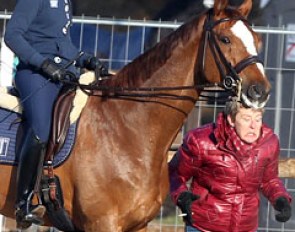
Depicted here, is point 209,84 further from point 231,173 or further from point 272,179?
point 272,179

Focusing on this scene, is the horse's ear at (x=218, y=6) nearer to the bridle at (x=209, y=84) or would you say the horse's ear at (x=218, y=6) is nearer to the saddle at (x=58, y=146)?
the bridle at (x=209, y=84)

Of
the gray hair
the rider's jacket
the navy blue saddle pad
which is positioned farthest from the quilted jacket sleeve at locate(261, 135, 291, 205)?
the navy blue saddle pad

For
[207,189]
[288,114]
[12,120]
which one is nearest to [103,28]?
[288,114]

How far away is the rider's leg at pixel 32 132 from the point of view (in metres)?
6.78

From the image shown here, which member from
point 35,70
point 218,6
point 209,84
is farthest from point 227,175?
point 35,70

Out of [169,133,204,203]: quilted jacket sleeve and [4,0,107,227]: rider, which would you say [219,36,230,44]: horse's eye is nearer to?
[169,133,204,203]: quilted jacket sleeve

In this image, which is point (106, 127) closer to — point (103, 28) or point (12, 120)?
point (12, 120)

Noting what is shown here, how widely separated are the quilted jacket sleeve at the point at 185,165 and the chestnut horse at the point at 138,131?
0.11 m

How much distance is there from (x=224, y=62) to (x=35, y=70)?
4.21ft

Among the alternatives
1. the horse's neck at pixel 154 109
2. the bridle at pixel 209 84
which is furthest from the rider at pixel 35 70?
the horse's neck at pixel 154 109

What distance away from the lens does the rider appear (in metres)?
6.70

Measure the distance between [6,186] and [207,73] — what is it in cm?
163

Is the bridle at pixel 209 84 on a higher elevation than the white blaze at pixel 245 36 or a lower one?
lower

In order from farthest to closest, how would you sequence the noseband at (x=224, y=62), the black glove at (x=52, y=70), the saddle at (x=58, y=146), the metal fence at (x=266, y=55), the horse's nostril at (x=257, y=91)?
the metal fence at (x=266, y=55)
the saddle at (x=58, y=146)
the black glove at (x=52, y=70)
the noseband at (x=224, y=62)
the horse's nostril at (x=257, y=91)
